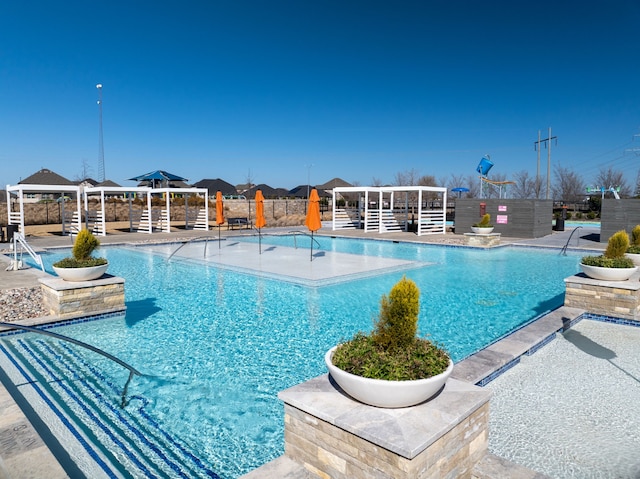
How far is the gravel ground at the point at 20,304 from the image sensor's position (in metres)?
6.85

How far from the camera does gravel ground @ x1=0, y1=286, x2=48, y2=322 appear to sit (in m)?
6.85

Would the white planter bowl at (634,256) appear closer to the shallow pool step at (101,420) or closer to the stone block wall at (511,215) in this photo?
the shallow pool step at (101,420)

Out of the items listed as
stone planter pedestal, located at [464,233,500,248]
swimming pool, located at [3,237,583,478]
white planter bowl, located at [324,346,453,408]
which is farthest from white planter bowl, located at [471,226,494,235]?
white planter bowl, located at [324,346,453,408]

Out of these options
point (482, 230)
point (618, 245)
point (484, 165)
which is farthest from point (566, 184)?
point (618, 245)

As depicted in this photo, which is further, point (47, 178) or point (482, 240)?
point (47, 178)

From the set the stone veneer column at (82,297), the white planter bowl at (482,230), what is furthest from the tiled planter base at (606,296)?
the white planter bowl at (482,230)

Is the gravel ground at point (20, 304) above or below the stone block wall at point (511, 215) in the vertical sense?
below

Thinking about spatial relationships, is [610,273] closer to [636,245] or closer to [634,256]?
[634,256]

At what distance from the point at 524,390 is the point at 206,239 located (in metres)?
15.1

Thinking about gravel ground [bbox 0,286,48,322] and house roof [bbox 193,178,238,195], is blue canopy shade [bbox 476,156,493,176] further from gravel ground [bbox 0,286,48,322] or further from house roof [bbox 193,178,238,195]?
gravel ground [bbox 0,286,48,322]

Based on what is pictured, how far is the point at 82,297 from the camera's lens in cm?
690

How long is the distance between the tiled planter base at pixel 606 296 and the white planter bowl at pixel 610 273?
76 millimetres

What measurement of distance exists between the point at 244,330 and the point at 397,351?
167 inches

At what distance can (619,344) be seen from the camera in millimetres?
5918
